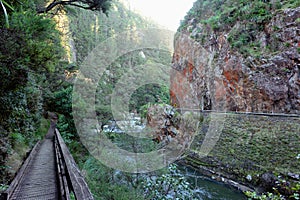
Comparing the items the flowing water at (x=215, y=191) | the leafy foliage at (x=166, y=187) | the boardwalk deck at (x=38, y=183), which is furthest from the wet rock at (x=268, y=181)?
the boardwalk deck at (x=38, y=183)

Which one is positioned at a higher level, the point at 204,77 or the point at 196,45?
the point at 196,45

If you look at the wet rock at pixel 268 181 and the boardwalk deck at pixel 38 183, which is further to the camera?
the wet rock at pixel 268 181

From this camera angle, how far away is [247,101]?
1104 centimetres

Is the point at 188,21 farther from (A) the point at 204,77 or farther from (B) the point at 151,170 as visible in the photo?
(B) the point at 151,170

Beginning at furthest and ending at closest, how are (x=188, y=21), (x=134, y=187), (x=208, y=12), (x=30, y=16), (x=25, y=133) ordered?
1. (x=188, y=21)
2. (x=208, y=12)
3. (x=25, y=133)
4. (x=134, y=187)
5. (x=30, y=16)

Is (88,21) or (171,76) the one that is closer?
(171,76)

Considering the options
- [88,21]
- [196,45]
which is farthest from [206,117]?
[88,21]

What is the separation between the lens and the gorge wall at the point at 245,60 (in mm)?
9555

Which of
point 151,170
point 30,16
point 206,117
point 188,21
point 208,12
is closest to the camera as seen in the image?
point 30,16

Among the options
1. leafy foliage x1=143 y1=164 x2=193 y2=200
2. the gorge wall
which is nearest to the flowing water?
leafy foliage x1=143 y1=164 x2=193 y2=200

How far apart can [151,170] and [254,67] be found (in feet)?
32.2

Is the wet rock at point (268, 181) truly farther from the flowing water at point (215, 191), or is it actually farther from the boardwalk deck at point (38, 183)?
the boardwalk deck at point (38, 183)

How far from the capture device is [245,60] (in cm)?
1124

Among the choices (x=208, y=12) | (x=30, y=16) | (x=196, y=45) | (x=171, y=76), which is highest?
(x=208, y=12)
